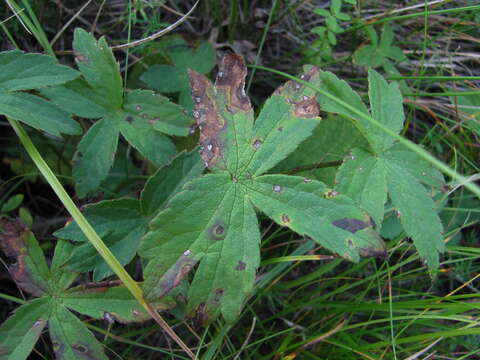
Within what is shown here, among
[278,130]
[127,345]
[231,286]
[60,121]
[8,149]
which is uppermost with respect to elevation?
[60,121]

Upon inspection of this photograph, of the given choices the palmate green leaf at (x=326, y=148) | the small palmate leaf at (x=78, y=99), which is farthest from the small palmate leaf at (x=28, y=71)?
the palmate green leaf at (x=326, y=148)

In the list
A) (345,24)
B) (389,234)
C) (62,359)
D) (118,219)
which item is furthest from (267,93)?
(62,359)

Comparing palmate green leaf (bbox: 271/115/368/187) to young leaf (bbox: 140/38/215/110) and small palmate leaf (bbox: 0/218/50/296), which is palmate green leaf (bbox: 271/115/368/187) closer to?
young leaf (bbox: 140/38/215/110)

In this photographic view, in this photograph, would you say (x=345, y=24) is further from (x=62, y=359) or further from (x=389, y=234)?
(x=62, y=359)

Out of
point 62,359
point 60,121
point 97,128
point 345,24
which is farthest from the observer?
point 345,24

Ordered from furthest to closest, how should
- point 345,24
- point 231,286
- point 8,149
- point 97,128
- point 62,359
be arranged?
1. point 345,24
2. point 8,149
3. point 97,128
4. point 62,359
5. point 231,286

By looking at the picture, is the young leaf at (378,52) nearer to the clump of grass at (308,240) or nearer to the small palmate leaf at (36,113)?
the clump of grass at (308,240)

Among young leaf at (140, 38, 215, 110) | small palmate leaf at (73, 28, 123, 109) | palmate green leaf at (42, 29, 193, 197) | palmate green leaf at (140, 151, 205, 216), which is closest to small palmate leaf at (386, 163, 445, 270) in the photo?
palmate green leaf at (140, 151, 205, 216)
